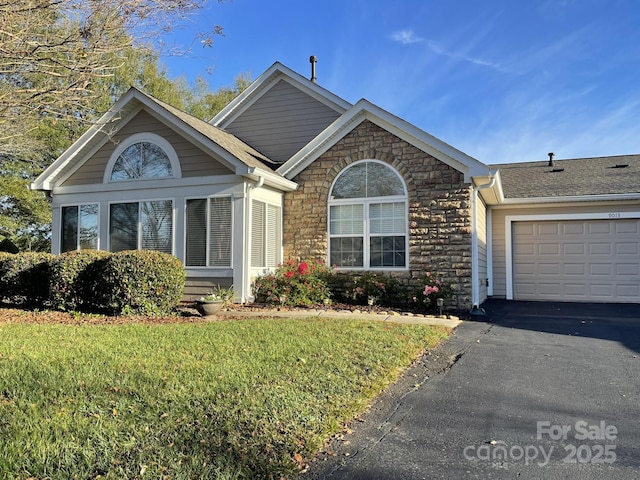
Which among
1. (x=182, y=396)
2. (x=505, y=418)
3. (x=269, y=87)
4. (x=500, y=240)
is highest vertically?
(x=269, y=87)

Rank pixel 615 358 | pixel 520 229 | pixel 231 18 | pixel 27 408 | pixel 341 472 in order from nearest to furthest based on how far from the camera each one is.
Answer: pixel 341 472
pixel 27 408
pixel 615 358
pixel 231 18
pixel 520 229

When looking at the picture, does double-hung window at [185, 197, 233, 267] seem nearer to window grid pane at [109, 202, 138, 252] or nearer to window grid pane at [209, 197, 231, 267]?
window grid pane at [209, 197, 231, 267]

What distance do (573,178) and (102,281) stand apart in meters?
13.0

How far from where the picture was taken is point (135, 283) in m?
8.50

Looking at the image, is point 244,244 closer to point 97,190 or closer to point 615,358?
point 97,190

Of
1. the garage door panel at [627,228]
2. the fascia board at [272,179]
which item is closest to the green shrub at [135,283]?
the fascia board at [272,179]

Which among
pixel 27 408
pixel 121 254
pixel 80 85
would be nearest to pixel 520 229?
pixel 121 254

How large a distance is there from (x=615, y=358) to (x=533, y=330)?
2.01m

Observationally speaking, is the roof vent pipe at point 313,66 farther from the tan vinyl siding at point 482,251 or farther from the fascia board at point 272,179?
the tan vinyl siding at point 482,251

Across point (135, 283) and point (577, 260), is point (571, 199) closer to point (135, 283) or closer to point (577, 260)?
point (577, 260)

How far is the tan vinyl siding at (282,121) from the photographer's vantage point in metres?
13.5

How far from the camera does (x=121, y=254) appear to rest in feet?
28.4

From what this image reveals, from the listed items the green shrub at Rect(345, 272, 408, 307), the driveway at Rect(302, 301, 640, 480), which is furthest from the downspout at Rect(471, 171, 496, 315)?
the driveway at Rect(302, 301, 640, 480)

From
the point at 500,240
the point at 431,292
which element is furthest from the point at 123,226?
the point at 500,240
